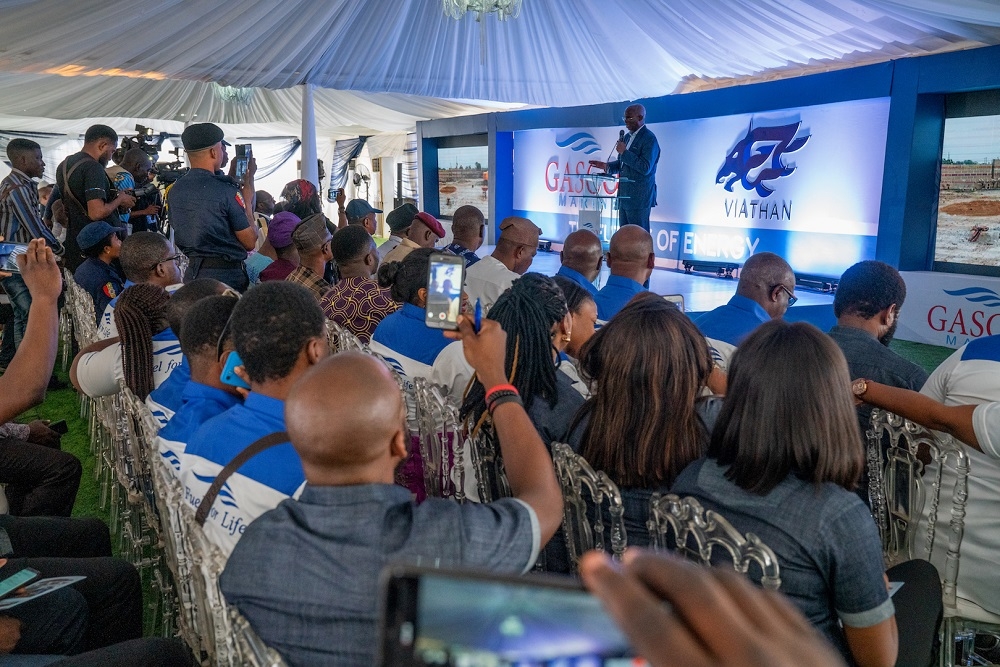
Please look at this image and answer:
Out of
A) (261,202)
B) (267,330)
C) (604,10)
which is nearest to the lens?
(267,330)

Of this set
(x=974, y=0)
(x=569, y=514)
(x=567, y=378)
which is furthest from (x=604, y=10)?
(x=569, y=514)

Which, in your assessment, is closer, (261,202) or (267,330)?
(267,330)

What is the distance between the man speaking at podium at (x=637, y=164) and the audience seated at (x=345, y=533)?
6.23m

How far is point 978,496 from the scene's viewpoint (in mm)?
2045

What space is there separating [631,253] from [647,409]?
7.31ft

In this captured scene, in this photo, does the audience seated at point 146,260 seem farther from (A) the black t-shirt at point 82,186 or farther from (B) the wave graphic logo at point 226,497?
(B) the wave graphic logo at point 226,497

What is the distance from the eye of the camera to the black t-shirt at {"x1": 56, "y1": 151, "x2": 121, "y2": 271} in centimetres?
517

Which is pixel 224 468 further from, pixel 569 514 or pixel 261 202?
pixel 261 202

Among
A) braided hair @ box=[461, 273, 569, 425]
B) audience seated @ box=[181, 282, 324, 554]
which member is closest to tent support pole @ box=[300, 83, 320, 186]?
braided hair @ box=[461, 273, 569, 425]

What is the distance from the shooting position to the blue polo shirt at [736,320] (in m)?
3.27

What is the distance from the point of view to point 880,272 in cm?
260

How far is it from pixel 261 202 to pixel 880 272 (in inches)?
313

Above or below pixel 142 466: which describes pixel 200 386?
above

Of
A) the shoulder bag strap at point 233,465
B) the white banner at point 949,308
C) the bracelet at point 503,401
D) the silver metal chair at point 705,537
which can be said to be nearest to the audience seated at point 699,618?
the silver metal chair at point 705,537
